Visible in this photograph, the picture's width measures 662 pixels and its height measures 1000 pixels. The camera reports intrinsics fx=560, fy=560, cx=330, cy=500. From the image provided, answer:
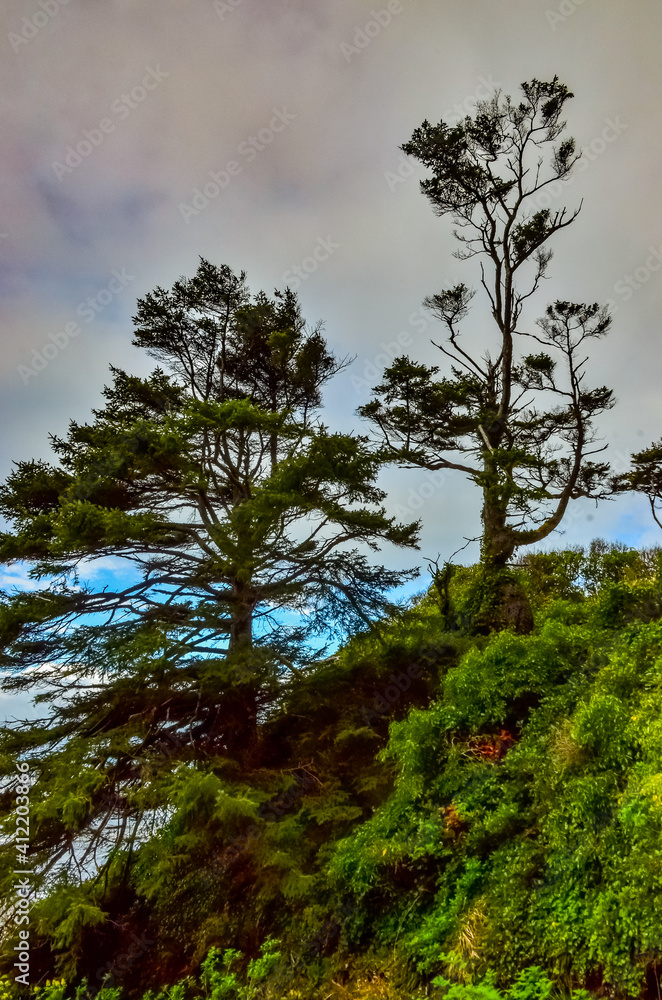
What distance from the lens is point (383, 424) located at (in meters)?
14.4

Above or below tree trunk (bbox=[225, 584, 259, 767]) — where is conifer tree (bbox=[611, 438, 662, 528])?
above

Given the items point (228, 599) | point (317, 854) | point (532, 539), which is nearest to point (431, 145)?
point (532, 539)

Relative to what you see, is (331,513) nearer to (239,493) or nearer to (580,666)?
(239,493)

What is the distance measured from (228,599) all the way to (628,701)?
580cm

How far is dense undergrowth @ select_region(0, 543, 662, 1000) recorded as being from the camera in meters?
4.36

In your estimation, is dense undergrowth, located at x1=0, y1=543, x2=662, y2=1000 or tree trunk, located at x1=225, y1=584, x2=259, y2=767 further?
tree trunk, located at x1=225, y1=584, x2=259, y2=767

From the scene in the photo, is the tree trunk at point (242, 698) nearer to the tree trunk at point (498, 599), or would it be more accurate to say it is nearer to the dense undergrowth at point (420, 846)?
the dense undergrowth at point (420, 846)

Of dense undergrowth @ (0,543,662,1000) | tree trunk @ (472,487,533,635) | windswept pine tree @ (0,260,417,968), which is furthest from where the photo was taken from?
tree trunk @ (472,487,533,635)

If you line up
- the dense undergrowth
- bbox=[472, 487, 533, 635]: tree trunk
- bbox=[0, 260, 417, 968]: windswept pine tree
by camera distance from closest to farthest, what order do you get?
the dense undergrowth, bbox=[0, 260, 417, 968]: windswept pine tree, bbox=[472, 487, 533, 635]: tree trunk

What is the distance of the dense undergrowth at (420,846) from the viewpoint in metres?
4.36

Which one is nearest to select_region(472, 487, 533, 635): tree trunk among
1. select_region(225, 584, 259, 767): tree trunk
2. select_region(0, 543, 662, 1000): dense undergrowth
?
select_region(0, 543, 662, 1000): dense undergrowth

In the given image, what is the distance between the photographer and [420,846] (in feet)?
18.6

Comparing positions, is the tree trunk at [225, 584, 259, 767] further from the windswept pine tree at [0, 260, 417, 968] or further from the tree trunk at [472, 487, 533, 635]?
the tree trunk at [472, 487, 533, 635]

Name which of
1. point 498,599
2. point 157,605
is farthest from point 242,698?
point 498,599
